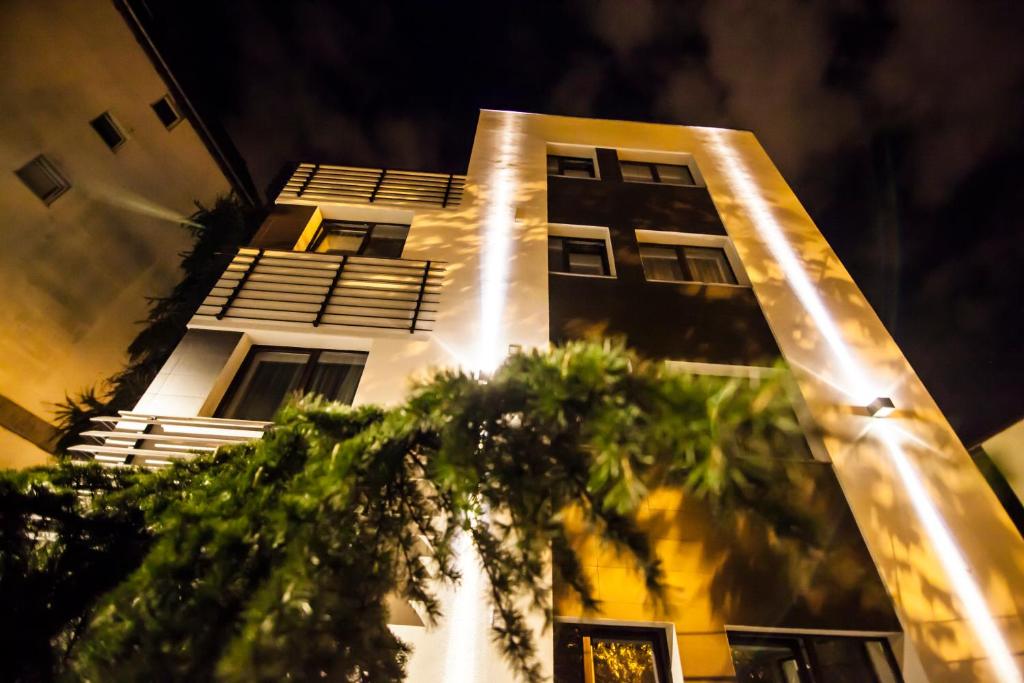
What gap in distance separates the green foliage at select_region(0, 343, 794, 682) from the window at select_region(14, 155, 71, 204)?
26.3 feet

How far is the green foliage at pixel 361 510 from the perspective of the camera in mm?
1406

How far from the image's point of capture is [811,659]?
13.4 feet

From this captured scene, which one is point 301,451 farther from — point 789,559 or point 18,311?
point 18,311

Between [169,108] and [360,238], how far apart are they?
674 centimetres

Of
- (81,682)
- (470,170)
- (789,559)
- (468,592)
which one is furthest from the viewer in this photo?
(470,170)

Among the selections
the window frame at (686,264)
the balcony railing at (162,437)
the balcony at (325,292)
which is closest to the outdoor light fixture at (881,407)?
the window frame at (686,264)

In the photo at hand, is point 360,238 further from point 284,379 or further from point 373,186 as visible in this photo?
point 284,379

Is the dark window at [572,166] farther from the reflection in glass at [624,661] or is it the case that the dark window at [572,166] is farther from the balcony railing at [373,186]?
the reflection in glass at [624,661]

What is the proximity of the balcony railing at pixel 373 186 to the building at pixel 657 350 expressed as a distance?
0.04 meters

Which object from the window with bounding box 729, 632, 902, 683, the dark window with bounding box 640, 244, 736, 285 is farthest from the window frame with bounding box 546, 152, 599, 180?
the window with bounding box 729, 632, 902, 683

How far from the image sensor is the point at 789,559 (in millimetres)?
4410

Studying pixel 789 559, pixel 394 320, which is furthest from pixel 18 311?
pixel 789 559

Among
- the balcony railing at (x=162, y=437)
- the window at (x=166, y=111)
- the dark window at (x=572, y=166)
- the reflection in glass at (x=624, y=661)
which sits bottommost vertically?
the reflection in glass at (x=624, y=661)

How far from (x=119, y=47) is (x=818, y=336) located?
45.5 ft
